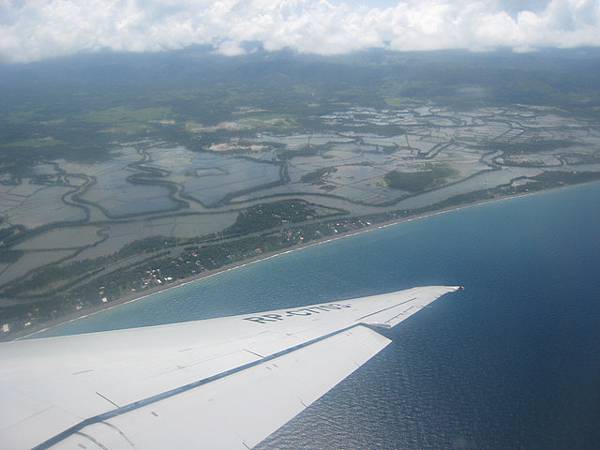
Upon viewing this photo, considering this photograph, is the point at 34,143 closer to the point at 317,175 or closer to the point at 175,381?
the point at 317,175

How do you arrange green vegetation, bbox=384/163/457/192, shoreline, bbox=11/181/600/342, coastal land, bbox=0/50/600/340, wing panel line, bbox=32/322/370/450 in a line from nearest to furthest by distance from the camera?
wing panel line, bbox=32/322/370/450
shoreline, bbox=11/181/600/342
coastal land, bbox=0/50/600/340
green vegetation, bbox=384/163/457/192

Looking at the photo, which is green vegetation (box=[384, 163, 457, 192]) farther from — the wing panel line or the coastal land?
the wing panel line

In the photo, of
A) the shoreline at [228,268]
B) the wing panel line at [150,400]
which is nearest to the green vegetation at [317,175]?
the shoreline at [228,268]

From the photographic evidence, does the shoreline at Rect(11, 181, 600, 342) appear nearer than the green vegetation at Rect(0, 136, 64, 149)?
Yes

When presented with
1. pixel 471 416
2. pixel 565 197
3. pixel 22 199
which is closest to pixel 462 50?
pixel 565 197

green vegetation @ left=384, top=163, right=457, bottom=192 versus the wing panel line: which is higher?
the wing panel line

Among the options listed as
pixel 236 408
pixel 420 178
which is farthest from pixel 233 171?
pixel 236 408

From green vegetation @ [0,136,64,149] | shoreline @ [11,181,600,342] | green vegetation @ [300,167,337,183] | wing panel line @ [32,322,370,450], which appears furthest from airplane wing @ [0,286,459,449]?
green vegetation @ [0,136,64,149]

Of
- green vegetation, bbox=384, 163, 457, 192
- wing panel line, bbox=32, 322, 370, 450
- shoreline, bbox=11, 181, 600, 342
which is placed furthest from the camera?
green vegetation, bbox=384, 163, 457, 192
